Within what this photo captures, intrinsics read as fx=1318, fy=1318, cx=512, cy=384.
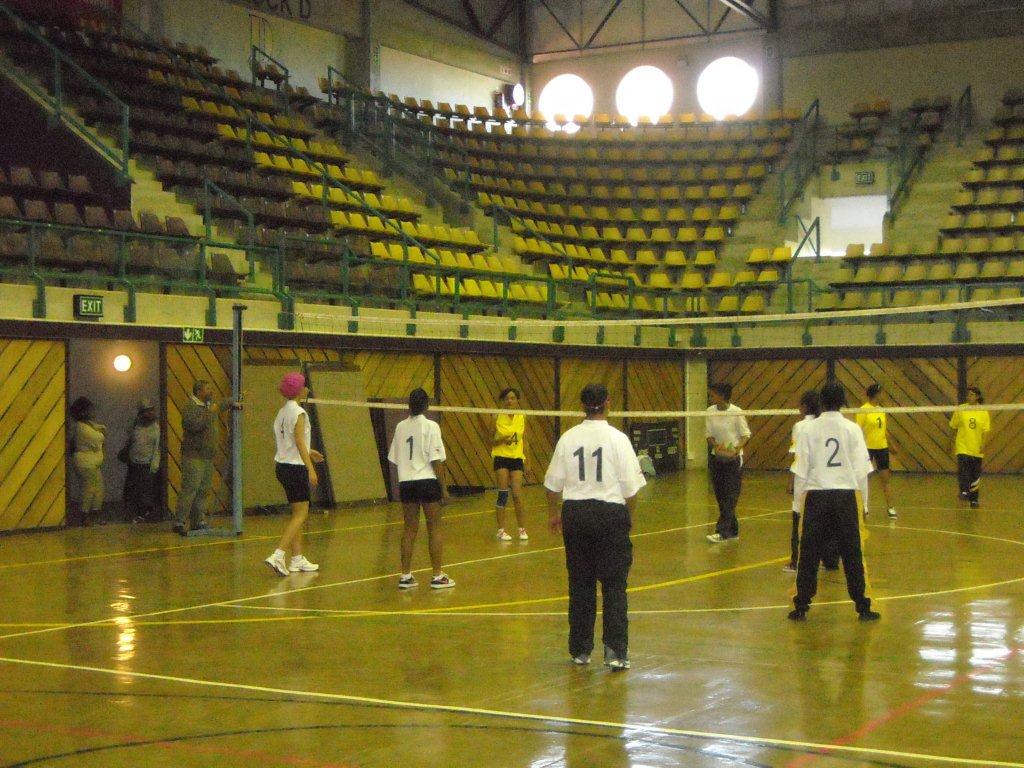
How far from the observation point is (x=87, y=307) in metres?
16.5

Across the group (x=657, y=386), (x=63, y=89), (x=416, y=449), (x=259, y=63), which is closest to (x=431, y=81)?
(x=259, y=63)

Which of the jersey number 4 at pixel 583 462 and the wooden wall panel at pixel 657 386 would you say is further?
the wooden wall panel at pixel 657 386

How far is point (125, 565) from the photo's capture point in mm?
13109

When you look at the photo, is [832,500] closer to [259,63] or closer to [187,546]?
[187,546]

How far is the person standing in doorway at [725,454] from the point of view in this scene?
14.5 meters

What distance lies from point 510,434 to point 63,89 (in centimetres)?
1274

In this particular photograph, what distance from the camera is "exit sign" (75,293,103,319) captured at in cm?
1642

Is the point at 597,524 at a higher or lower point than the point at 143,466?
lower

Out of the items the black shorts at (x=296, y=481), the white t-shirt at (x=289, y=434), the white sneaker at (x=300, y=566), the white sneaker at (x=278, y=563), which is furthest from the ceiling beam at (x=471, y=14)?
the white sneaker at (x=278, y=563)

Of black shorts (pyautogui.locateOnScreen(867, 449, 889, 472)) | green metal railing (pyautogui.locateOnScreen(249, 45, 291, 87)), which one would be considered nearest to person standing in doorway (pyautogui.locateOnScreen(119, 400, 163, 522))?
black shorts (pyautogui.locateOnScreen(867, 449, 889, 472))

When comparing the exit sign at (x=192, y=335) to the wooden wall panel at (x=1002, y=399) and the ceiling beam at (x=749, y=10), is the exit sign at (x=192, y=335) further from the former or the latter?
the ceiling beam at (x=749, y=10)

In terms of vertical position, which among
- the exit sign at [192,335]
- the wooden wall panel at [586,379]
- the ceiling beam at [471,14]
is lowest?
the wooden wall panel at [586,379]

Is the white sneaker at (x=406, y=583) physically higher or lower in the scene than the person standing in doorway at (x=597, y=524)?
lower

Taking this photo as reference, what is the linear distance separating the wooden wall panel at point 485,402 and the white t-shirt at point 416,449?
1067cm
